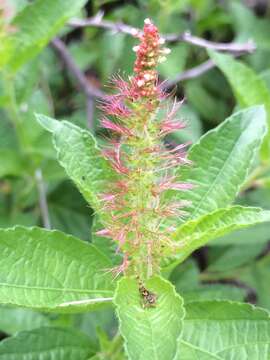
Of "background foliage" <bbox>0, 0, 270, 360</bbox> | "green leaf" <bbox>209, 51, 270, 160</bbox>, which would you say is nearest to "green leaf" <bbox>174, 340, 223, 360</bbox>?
"background foliage" <bbox>0, 0, 270, 360</bbox>

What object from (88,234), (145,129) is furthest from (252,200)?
(145,129)

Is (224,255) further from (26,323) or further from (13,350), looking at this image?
(13,350)

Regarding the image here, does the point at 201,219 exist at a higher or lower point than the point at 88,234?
lower

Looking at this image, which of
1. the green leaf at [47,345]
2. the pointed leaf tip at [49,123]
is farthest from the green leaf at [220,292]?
the pointed leaf tip at [49,123]

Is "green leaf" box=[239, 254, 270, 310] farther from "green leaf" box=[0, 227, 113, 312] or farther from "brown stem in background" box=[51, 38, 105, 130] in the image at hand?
"green leaf" box=[0, 227, 113, 312]

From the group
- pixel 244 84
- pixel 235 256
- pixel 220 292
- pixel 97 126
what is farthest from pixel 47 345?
pixel 235 256

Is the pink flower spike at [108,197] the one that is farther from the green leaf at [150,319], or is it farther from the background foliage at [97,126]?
the green leaf at [150,319]

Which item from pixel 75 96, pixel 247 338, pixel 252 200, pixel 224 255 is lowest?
pixel 247 338
